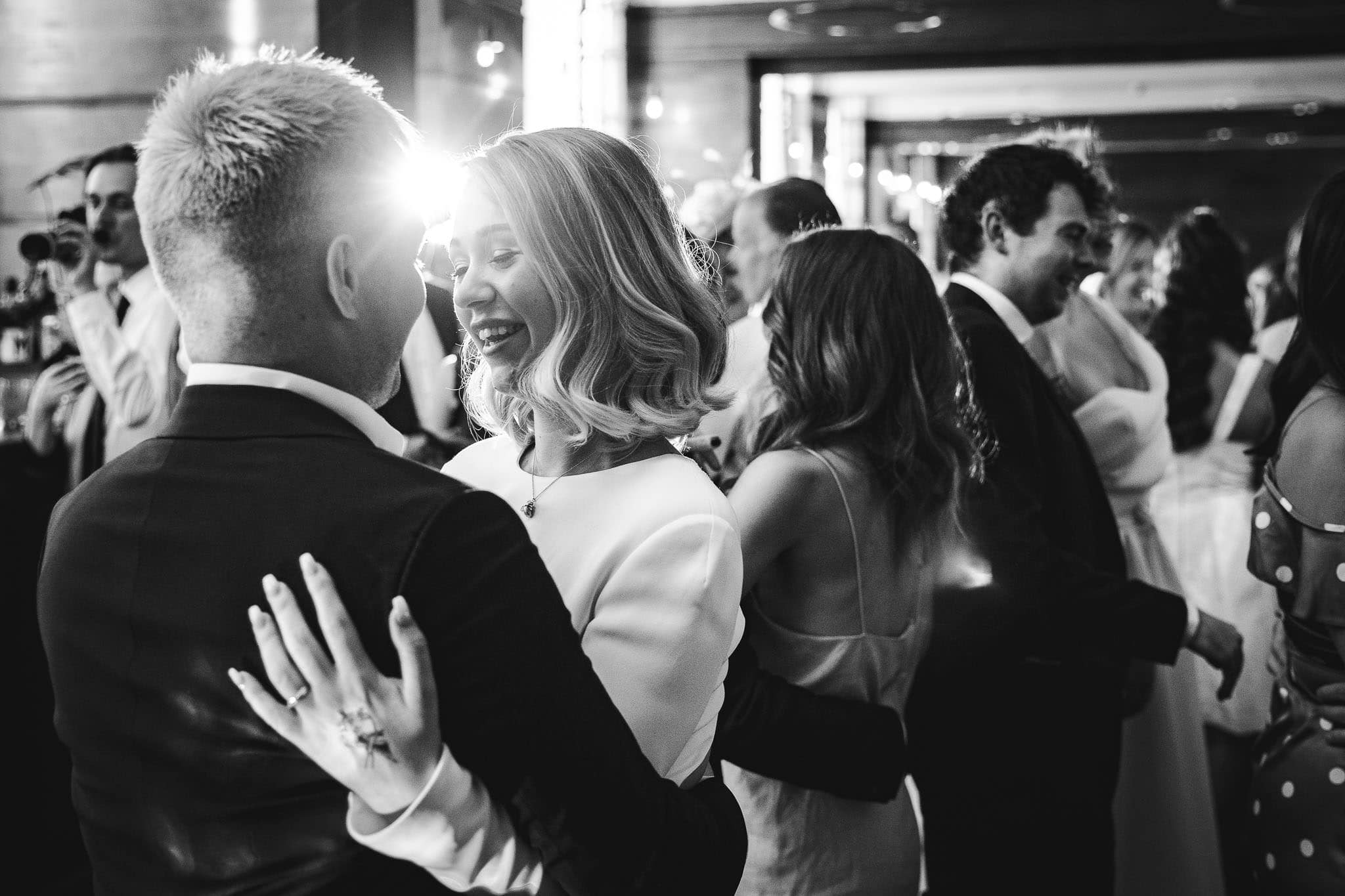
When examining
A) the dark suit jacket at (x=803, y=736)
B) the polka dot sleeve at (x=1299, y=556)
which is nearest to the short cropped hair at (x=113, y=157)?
the dark suit jacket at (x=803, y=736)

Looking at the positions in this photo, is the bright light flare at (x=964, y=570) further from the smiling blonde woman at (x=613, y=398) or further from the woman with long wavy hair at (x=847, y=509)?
the smiling blonde woman at (x=613, y=398)

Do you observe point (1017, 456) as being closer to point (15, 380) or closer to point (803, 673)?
point (803, 673)

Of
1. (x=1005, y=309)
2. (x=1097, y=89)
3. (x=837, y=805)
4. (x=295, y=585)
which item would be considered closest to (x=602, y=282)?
(x=295, y=585)

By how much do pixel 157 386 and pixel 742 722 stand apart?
7.30 feet

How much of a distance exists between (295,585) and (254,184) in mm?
308

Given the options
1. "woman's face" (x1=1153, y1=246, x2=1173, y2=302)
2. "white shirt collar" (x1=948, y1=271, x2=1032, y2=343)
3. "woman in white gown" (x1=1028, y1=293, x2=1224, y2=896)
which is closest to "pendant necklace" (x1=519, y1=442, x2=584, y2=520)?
"white shirt collar" (x1=948, y1=271, x2=1032, y2=343)

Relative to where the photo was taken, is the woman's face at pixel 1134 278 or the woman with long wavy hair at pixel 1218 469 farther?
the woman's face at pixel 1134 278

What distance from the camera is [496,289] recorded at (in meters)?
1.42

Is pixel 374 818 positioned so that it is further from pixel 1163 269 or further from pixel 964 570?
pixel 1163 269

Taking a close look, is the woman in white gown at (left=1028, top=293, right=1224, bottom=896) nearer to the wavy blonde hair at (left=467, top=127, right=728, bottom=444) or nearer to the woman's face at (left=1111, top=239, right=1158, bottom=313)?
the wavy blonde hair at (left=467, top=127, right=728, bottom=444)

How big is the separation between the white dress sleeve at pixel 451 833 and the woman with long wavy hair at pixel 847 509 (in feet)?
→ 3.01

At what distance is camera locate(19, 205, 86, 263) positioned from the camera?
348cm

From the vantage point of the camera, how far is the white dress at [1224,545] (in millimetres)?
3539

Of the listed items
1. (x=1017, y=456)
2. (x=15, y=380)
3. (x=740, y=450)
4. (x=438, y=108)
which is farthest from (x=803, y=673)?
(x=438, y=108)
